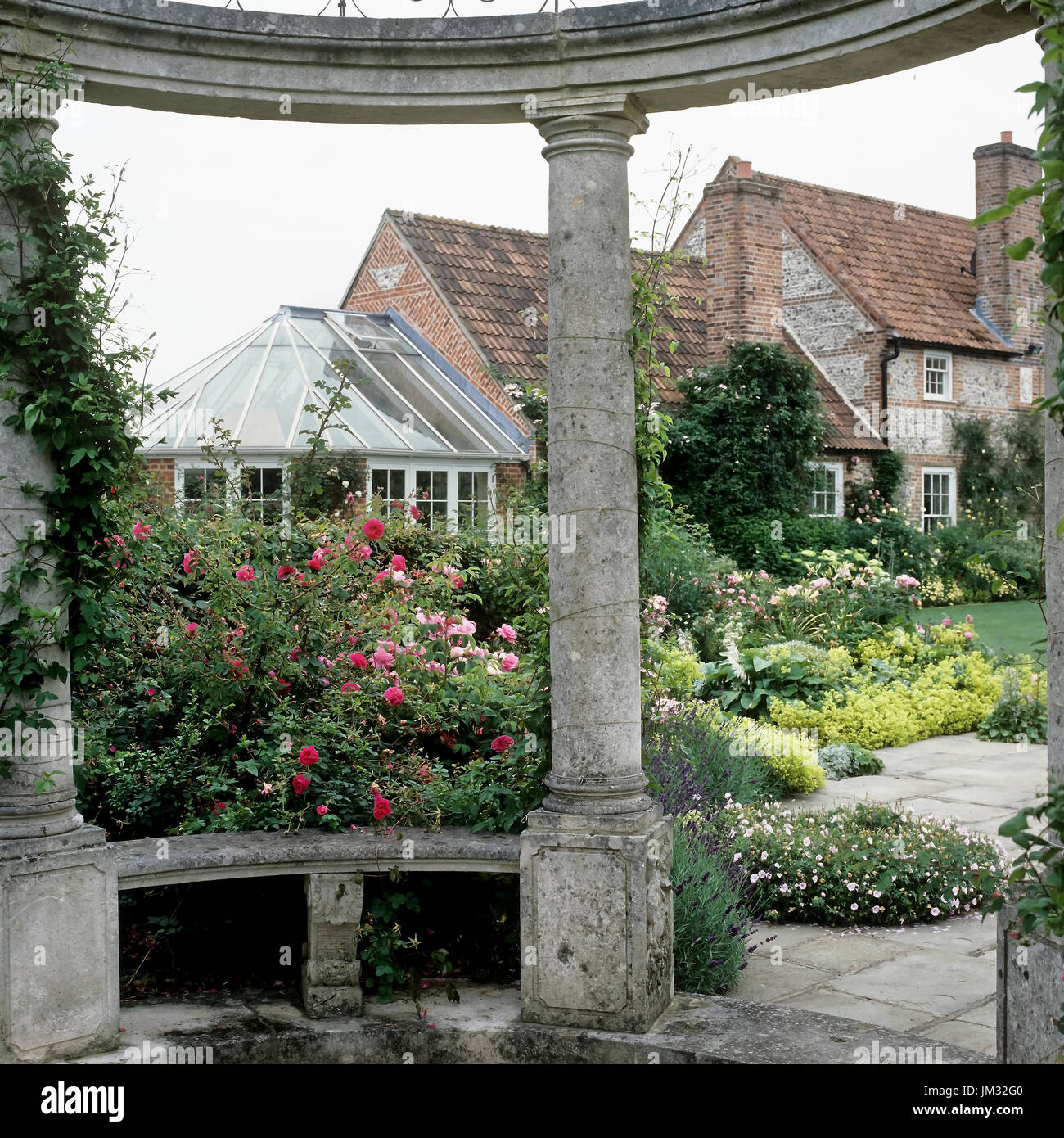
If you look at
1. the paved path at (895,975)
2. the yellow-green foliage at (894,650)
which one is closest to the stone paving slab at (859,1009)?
the paved path at (895,975)

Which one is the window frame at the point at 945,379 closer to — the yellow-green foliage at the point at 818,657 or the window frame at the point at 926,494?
the window frame at the point at 926,494

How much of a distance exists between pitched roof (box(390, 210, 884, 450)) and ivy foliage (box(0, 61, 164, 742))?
1336cm

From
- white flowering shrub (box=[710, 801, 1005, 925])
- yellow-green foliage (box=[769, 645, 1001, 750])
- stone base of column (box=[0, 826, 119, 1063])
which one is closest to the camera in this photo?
stone base of column (box=[0, 826, 119, 1063])

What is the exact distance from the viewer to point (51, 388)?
405 cm

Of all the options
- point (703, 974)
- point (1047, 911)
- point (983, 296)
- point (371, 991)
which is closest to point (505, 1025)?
point (371, 991)

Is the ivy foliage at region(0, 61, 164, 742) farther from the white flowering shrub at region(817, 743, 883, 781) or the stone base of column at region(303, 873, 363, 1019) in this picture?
the white flowering shrub at region(817, 743, 883, 781)

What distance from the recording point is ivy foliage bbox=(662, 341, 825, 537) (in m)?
18.5

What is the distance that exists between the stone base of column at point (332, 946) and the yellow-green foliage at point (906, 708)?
6.32 metres

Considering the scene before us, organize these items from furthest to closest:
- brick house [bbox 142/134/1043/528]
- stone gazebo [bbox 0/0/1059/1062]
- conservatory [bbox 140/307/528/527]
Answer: brick house [bbox 142/134/1043/528], conservatory [bbox 140/307/528/527], stone gazebo [bbox 0/0/1059/1062]

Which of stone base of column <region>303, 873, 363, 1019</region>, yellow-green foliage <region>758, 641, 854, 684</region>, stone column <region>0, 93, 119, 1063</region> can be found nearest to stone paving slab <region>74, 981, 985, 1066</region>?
stone base of column <region>303, 873, 363, 1019</region>

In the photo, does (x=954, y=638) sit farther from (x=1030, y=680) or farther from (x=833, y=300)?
(x=833, y=300)

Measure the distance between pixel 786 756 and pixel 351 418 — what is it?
9054 millimetres

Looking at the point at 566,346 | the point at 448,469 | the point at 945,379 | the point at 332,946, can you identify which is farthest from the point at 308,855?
the point at 945,379

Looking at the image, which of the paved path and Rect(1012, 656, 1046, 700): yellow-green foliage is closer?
the paved path
